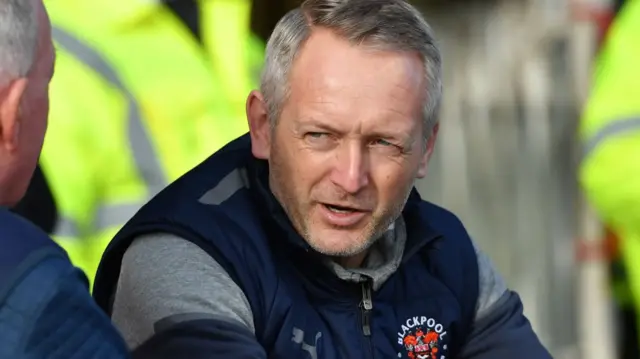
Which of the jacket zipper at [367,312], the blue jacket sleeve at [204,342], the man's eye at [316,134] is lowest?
the jacket zipper at [367,312]

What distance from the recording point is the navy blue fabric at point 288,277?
2125 mm

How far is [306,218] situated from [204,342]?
248 millimetres

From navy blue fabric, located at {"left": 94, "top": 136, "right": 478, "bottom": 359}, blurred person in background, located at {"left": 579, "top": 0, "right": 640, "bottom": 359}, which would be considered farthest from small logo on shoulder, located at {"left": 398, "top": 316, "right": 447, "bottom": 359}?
blurred person in background, located at {"left": 579, "top": 0, "right": 640, "bottom": 359}

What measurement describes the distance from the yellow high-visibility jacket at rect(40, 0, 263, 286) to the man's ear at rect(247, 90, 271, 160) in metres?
0.79

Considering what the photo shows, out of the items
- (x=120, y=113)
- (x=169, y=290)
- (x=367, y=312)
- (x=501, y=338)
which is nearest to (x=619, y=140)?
(x=120, y=113)

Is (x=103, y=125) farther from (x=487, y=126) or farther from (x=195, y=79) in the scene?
(x=487, y=126)

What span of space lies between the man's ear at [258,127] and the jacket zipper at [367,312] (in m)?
0.24

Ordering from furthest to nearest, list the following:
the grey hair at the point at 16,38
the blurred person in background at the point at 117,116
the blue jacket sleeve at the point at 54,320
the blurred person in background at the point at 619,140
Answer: the blurred person in background at the point at 619,140, the blurred person in background at the point at 117,116, the grey hair at the point at 16,38, the blue jacket sleeve at the point at 54,320

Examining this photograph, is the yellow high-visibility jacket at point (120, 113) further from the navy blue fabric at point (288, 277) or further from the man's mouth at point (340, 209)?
the man's mouth at point (340, 209)

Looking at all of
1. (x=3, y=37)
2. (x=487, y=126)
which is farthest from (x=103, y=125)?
(x=487, y=126)

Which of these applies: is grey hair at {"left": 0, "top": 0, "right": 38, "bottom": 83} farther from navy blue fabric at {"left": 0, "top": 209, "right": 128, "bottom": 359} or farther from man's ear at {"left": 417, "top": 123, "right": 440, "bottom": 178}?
man's ear at {"left": 417, "top": 123, "right": 440, "bottom": 178}

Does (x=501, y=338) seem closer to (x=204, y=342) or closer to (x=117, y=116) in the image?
(x=204, y=342)

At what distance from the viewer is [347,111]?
210 cm

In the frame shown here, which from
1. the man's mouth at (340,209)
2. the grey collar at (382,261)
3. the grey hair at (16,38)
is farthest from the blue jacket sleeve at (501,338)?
the grey hair at (16,38)
